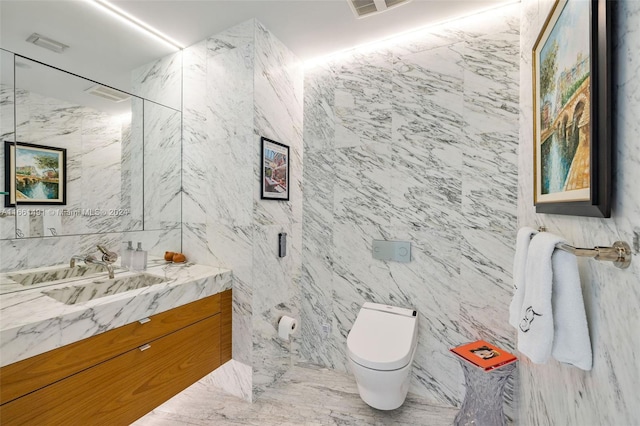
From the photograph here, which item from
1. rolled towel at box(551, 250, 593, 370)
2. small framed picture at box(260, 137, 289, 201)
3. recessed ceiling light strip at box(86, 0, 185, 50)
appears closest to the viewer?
rolled towel at box(551, 250, 593, 370)

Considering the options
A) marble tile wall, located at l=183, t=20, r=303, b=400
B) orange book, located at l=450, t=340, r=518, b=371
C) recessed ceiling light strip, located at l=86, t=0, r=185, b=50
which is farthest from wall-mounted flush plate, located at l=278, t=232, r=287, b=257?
recessed ceiling light strip, located at l=86, t=0, r=185, b=50

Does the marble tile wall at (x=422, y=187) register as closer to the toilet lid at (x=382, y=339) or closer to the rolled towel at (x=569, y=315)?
the toilet lid at (x=382, y=339)

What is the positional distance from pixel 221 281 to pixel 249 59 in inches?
59.6

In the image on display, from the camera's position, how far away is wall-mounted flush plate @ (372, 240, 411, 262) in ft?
6.61

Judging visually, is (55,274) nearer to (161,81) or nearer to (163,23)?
(161,81)

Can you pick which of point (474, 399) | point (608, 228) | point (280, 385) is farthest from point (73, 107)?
point (474, 399)

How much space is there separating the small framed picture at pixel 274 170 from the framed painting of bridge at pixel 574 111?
1.54 meters

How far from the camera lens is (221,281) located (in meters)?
1.90

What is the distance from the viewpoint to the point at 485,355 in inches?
62.5

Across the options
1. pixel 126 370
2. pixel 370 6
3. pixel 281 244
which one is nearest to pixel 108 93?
pixel 281 244

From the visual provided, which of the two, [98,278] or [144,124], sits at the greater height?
[144,124]

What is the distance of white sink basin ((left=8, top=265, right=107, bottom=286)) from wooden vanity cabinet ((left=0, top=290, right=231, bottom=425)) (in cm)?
66

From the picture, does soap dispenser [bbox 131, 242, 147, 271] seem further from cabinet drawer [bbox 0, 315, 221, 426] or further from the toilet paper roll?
the toilet paper roll

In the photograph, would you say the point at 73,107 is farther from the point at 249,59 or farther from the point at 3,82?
the point at 249,59
